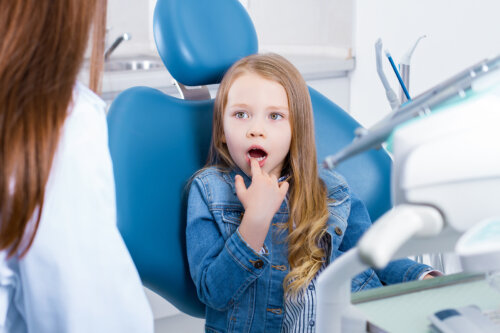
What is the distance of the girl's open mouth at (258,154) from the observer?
3.53 ft

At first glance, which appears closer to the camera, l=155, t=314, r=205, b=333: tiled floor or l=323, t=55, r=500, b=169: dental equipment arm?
l=323, t=55, r=500, b=169: dental equipment arm

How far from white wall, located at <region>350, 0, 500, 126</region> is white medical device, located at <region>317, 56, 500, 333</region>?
1301 mm

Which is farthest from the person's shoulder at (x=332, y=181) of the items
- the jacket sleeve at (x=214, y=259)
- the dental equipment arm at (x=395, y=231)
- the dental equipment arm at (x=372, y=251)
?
the dental equipment arm at (x=395, y=231)

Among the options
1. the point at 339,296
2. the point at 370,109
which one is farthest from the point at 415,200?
the point at 370,109

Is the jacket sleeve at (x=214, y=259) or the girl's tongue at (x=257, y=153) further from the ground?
the girl's tongue at (x=257, y=153)

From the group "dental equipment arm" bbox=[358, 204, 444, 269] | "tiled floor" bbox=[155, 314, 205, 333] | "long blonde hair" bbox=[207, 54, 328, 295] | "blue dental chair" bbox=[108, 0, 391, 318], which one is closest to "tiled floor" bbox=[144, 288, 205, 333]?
"tiled floor" bbox=[155, 314, 205, 333]

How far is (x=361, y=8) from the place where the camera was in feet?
7.64

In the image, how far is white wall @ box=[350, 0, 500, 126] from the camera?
5.73 feet

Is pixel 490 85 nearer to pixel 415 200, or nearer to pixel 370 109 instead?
pixel 415 200

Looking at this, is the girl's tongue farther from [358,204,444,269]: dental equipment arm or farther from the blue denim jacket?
[358,204,444,269]: dental equipment arm

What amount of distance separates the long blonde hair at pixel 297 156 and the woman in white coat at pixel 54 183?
19.2 inches

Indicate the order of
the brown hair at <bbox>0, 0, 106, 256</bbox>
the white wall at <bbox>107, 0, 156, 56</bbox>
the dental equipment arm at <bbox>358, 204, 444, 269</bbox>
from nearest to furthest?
1. the dental equipment arm at <bbox>358, 204, 444, 269</bbox>
2. the brown hair at <bbox>0, 0, 106, 256</bbox>
3. the white wall at <bbox>107, 0, 156, 56</bbox>

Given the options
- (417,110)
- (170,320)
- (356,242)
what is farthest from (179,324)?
(417,110)

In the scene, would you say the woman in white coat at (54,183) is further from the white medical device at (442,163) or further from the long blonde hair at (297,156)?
the long blonde hair at (297,156)
